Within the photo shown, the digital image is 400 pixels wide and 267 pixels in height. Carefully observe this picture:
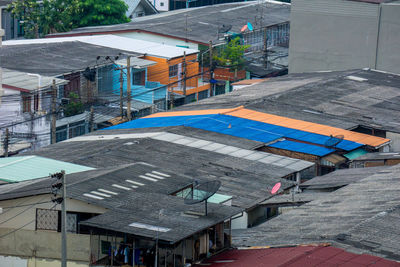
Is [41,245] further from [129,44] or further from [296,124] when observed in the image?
[129,44]

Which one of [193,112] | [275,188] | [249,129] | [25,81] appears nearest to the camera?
[275,188]

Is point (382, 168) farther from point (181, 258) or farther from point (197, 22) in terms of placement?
point (197, 22)

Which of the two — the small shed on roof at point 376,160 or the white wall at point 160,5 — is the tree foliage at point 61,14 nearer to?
the white wall at point 160,5

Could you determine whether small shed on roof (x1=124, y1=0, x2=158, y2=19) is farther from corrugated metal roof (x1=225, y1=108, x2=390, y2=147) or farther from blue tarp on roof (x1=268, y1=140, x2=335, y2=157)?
blue tarp on roof (x1=268, y1=140, x2=335, y2=157)

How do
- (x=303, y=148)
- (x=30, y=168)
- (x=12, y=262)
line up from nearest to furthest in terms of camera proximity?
1. (x=12, y=262)
2. (x=30, y=168)
3. (x=303, y=148)

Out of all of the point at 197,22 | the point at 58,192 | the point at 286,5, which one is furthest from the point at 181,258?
the point at 286,5

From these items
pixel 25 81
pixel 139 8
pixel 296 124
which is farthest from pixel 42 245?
pixel 139 8

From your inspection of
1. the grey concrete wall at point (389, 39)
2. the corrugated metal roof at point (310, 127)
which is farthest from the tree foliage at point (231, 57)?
the corrugated metal roof at point (310, 127)

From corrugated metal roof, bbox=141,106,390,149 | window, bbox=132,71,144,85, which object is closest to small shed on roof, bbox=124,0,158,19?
window, bbox=132,71,144,85

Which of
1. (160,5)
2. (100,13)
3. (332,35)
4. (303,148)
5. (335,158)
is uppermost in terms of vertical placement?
(332,35)
